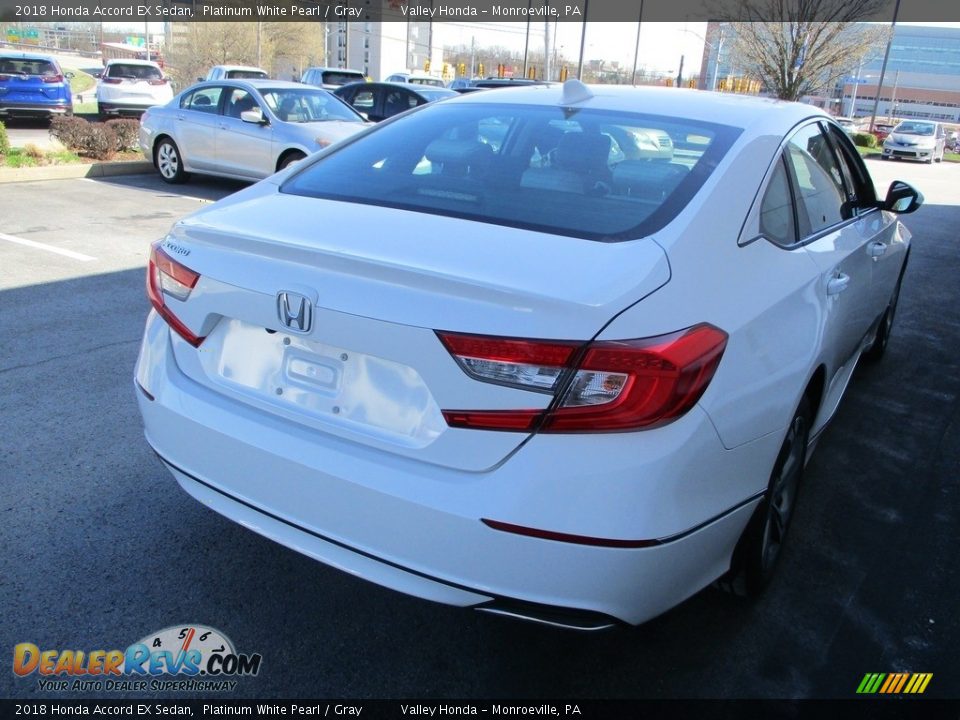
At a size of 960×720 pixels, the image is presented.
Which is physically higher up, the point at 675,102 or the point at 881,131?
the point at 675,102

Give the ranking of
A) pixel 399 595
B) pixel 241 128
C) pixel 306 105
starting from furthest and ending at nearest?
pixel 306 105 < pixel 241 128 < pixel 399 595

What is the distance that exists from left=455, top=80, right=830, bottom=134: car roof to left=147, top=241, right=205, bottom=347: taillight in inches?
58.2

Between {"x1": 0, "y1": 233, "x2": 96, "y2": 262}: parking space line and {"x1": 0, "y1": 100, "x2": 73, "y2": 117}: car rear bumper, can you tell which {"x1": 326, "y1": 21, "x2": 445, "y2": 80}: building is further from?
{"x1": 0, "y1": 233, "x2": 96, "y2": 262}: parking space line

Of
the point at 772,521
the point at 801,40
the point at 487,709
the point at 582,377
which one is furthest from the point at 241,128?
the point at 801,40

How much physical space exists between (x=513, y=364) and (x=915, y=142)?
32806mm

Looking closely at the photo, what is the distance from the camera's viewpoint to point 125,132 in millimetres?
12922

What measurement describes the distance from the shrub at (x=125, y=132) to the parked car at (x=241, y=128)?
1.13 m

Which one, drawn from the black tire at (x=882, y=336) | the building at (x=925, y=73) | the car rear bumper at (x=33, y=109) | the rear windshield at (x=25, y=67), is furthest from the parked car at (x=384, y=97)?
the building at (x=925, y=73)

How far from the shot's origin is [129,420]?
3848 mm

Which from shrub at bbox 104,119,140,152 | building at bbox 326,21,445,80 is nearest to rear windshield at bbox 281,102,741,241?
shrub at bbox 104,119,140,152

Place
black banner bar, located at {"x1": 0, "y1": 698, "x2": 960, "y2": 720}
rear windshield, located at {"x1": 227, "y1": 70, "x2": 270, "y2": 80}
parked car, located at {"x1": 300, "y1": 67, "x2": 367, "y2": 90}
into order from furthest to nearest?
rear windshield, located at {"x1": 227, "y1": 70, "x2": 270, "y2": 80} < parked car, located at {"x1": 300, "y1": 67, "x2": 367, "y2": 90} < black banner bar, located at {"x1": 0, "y1": 698, "x2": 960, "y2": 720}

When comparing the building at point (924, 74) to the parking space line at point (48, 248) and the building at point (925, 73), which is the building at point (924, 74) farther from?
the parking space line at point (48, 248)

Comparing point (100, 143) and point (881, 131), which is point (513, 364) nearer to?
point (100, 143)

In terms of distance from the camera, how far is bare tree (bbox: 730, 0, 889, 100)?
27484 millimetres
